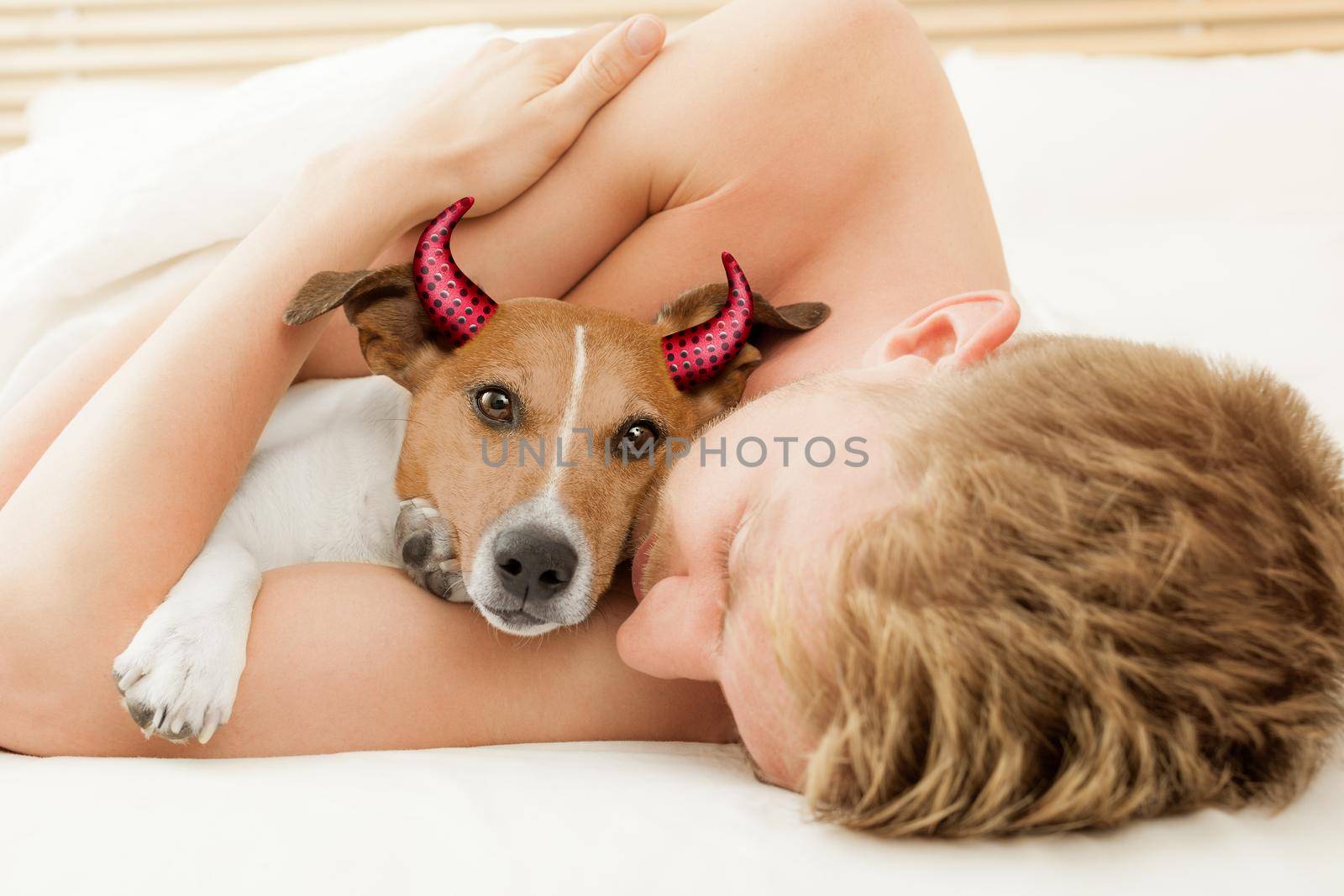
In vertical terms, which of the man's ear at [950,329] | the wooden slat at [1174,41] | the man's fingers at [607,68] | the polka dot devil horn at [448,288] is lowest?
the wooden slat at [1174,41]

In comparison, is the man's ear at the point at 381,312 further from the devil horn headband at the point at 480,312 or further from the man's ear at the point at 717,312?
the man's ear at the point at 717,312

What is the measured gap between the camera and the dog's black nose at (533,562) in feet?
4.35

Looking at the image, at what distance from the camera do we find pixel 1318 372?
6.98 ft

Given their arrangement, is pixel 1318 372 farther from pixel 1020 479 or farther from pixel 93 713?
pixel 93 713

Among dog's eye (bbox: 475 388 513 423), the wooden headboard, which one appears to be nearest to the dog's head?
dog's eye (bbox: 475 388 513 423)

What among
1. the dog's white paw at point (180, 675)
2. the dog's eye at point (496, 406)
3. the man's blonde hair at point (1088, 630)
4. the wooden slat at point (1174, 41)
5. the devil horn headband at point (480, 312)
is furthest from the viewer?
the wooden slat at point (1174, 41)

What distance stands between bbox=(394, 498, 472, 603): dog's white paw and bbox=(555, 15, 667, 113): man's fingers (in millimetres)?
681

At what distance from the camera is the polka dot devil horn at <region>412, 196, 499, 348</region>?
1414 millimetres

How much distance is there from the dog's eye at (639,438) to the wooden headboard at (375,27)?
9.94 feet

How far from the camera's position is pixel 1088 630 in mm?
774

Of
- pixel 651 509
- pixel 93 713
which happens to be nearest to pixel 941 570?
pixel 651 509

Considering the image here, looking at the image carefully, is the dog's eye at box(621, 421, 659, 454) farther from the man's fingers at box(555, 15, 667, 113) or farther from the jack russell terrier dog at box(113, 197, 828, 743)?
the man's fingers at box(555, 15, 667, 113)

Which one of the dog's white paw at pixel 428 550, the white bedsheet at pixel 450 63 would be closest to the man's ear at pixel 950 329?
the white bedsheet at pixel 450 63

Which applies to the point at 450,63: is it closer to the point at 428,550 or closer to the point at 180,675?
the point at 428,550
